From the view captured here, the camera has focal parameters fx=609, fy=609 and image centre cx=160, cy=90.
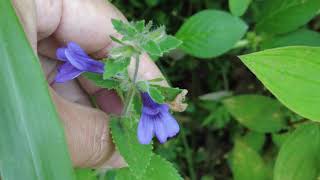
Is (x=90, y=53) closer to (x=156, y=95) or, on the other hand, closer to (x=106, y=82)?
(x=106, y=82)

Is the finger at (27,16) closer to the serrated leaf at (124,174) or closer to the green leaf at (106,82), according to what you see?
the green leaf at (106,82)

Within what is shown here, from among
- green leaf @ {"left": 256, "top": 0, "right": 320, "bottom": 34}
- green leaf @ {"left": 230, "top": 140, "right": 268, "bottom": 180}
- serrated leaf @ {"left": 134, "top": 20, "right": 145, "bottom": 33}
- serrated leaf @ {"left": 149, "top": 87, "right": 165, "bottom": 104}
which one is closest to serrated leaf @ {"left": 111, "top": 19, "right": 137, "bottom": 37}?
serrated leaf @ {"left": 134, "top": 20, "right": 145, "bottom": 33}

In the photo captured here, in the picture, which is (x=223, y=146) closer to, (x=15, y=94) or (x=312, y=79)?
(x=312, y=79)

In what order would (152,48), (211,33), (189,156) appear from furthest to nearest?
(189,156) → (211,33) → (152,48)

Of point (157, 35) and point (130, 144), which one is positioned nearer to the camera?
point (157, 35)

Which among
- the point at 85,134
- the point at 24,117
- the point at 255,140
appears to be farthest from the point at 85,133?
the point at 255,140

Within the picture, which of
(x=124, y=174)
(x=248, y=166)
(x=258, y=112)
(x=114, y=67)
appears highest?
(x=114, y=67)

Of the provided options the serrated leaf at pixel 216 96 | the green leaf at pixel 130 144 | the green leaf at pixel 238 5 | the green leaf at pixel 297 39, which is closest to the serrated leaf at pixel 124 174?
the green leaf at pixel 130 144
